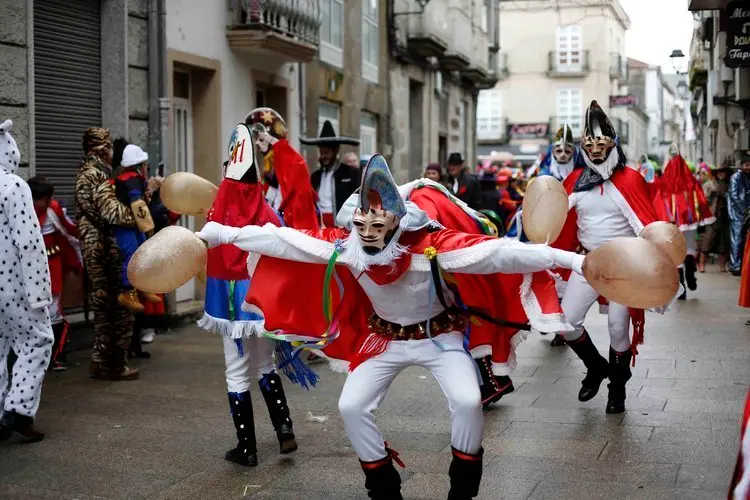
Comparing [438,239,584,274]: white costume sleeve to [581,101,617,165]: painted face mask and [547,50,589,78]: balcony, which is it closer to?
[581,101,617,165]: painted face mask

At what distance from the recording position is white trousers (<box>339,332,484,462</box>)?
192 inches

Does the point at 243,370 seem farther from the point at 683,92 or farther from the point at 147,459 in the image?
the point at 683,92

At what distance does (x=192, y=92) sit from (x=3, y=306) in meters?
7.31

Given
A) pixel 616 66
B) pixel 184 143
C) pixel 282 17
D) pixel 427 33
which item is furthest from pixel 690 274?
pixel 616 66

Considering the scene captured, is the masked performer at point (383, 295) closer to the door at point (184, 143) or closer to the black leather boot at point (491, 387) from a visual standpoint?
the black leather boot at point (491, 387)

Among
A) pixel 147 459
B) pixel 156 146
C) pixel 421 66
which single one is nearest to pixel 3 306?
pixel 147 459

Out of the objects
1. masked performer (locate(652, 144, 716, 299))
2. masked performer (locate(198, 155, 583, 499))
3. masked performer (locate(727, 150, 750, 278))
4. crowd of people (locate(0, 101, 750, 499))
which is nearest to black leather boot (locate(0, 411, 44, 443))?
crowd of people (locate(0, 101, 750, 499))

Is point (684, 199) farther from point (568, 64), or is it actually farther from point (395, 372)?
point (568, 64)

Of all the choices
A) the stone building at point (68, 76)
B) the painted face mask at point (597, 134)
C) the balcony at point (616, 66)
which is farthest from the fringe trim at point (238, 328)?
the balcony at point (616, 66)

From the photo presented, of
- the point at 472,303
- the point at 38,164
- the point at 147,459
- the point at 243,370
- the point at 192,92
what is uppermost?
the point at 192,92

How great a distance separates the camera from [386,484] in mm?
5027

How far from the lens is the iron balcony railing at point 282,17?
13797mm

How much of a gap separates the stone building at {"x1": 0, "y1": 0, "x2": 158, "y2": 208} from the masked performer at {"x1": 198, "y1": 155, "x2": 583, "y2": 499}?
5.21 meters

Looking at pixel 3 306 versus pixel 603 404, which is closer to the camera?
pixel 3 306
